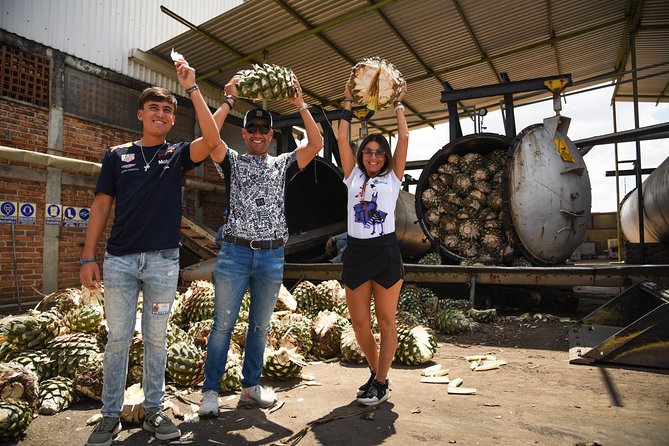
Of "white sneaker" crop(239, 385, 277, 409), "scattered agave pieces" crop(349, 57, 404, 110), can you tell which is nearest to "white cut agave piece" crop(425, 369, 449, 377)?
"white sneaker" crop(239, 385, 277, 409)

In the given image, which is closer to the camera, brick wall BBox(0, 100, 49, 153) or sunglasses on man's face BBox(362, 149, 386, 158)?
sunglasses on man's face BBox(362, 149, 386, 158)

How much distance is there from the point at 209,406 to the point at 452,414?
150 cm

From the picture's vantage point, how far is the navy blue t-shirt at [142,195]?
2320 millimetres

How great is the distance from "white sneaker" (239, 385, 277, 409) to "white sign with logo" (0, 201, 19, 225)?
671cm

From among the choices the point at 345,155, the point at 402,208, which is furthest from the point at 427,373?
the point at 402,208

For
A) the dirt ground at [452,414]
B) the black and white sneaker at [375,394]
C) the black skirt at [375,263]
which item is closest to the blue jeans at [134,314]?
the dirt ground at [452,414]

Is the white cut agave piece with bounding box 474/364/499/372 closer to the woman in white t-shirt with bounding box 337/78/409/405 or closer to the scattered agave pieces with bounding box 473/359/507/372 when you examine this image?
the scattered agave pieces with bounding box 473/359/507/372

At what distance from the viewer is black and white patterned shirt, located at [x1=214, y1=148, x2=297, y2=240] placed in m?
2.75

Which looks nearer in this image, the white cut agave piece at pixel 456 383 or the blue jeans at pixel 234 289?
the blue jeans at pixel 234 289

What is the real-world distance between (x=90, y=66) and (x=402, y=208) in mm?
7070

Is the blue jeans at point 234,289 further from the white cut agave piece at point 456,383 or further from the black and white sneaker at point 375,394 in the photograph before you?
the white cut agave piece at point 456,383

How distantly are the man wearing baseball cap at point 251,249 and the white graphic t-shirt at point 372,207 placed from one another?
0.47 meters

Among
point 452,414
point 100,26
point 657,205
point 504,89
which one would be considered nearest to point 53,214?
point 100,26

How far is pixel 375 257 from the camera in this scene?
9.32 feet
